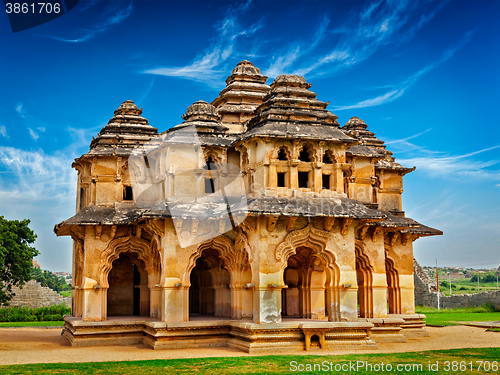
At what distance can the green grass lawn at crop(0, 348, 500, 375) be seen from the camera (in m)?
13.1

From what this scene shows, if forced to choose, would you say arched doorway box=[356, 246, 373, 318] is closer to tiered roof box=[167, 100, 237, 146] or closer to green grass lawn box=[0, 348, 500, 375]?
green grass lawn box=[0, 348, 500, 375]

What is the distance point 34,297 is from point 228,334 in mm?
25224

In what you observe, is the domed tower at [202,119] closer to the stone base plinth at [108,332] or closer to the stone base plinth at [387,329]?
the stone base plinth at [108,332]

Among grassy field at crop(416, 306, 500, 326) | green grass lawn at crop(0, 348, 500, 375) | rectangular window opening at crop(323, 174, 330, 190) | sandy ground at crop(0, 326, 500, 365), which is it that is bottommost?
grassy field at crop(416, 306, 500, 326)

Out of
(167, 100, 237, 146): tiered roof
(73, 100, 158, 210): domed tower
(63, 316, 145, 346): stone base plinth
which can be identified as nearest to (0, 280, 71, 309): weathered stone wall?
(73, 100, 158, 210): domed tower

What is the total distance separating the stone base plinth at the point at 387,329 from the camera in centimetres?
1991

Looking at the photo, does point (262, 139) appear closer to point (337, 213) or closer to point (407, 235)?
point (337, 213)

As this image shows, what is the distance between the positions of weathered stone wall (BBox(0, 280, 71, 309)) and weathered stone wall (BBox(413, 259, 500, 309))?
2515 centimetres

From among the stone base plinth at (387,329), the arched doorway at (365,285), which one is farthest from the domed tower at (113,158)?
the stone base plinth at (387,329)

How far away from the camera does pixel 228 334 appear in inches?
721

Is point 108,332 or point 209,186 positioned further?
point 209,186

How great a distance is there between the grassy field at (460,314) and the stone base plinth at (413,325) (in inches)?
274

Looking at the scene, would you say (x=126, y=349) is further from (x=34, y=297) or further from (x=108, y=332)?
(x=34, y=297)

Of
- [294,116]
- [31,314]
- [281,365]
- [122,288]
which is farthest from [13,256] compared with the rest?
[281,365]
